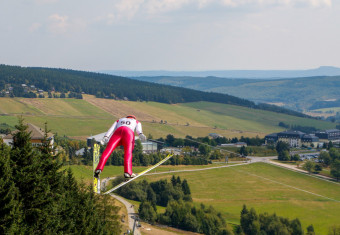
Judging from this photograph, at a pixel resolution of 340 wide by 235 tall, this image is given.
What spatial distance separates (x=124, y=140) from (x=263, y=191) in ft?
427

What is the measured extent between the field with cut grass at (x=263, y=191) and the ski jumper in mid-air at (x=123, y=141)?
→ 93.4 m

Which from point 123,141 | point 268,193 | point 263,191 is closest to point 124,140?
point 123,141

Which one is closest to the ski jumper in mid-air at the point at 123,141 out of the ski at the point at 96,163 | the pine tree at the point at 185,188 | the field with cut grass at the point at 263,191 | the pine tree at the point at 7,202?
the ski at the point at 96,163

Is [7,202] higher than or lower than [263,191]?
higher

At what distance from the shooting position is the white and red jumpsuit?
31478 mm

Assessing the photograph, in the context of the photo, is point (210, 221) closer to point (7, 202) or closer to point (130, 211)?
point (130, 211)

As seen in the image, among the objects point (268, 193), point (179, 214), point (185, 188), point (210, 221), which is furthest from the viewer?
point (268, 193)

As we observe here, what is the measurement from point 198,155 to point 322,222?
2835 inches

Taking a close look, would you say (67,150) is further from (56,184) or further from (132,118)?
(132,118)

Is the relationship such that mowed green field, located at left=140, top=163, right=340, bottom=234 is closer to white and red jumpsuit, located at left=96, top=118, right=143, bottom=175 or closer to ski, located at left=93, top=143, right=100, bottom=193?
ski, located at left=93, top=143, right=100, bottom=193

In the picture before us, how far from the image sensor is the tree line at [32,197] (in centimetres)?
3734

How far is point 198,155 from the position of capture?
197750 millimetres

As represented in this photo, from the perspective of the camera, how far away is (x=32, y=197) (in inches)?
1601

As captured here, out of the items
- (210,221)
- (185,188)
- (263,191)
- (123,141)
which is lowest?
(263,191)
